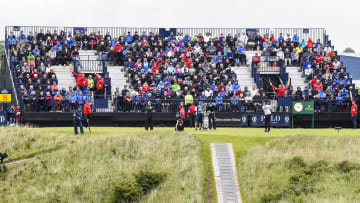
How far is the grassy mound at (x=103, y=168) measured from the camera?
26.4m

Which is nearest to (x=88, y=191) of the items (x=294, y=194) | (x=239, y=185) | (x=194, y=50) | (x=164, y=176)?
(x=164, y=176)

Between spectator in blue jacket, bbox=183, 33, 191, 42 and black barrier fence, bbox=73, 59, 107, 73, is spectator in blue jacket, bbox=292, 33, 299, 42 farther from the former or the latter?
black barrier fence, bbox=73, 59, 107, 73

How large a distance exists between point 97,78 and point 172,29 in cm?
995

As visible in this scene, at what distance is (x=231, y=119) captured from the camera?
39.6 meters

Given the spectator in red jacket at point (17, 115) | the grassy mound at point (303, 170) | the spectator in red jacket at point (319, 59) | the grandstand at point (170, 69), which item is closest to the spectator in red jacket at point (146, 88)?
the grandstand at point (170, 69)

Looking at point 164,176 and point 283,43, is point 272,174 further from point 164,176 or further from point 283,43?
point 283,43

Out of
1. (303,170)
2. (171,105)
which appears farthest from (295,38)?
(303,170)

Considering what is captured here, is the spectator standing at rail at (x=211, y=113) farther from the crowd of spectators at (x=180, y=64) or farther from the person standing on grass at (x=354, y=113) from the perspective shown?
the person standing on grass at (x=354, y=113)

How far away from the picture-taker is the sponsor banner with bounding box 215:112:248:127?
39500 mm

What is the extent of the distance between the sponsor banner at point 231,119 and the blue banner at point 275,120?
0.51 m

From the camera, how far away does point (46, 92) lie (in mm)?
38844

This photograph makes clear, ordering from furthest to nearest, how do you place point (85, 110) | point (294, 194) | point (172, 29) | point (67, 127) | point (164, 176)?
point (172, 29), point (67, 127), point (85, 110), point (164, 176), point (294, 194)

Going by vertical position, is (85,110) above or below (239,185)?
above

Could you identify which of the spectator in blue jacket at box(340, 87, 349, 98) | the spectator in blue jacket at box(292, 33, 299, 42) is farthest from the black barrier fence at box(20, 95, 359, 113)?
the spectator in blue jacket at box(292, 33, 299, 42)
